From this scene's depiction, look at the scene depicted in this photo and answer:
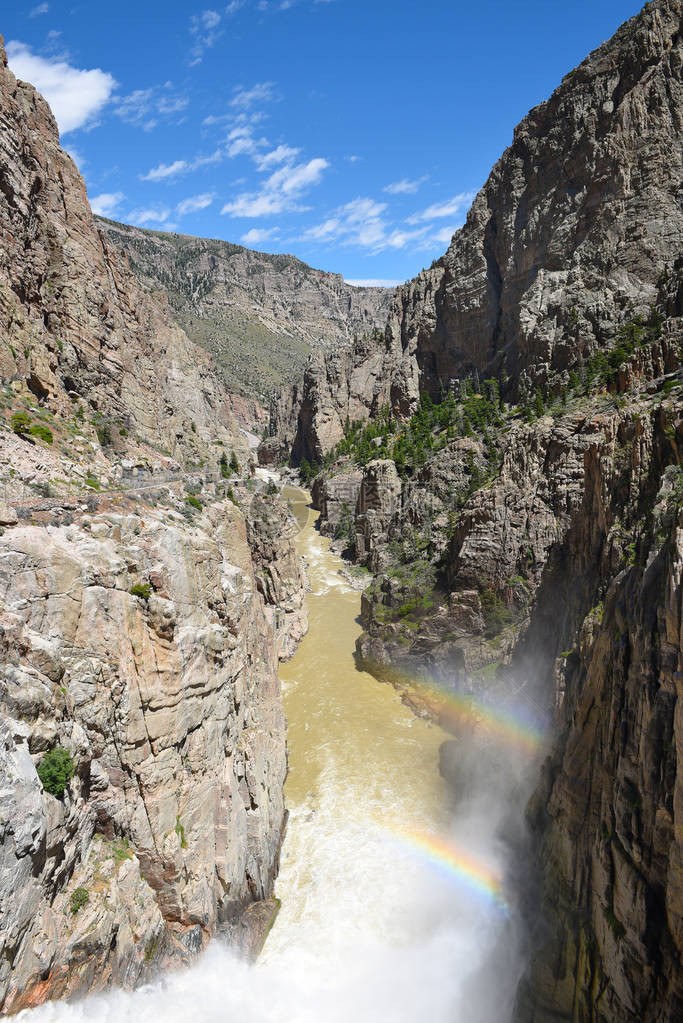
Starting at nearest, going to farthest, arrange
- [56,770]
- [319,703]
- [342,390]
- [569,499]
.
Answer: [56,770] < [569,499] < [319,703] < [342,390]

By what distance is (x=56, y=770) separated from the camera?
407 inches

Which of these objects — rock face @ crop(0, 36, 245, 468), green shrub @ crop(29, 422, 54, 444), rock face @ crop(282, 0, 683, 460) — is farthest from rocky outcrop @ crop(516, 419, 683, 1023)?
rock face @ crop(282, 0, 683, 460)

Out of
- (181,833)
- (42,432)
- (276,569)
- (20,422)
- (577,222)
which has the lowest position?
(181,833)

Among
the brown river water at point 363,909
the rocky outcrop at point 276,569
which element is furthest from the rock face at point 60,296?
the brown river water at point 363,909

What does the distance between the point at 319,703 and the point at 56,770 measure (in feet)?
77.0

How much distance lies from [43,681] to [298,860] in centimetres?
1458

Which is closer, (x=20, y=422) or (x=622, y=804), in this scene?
(x=622, y=804)

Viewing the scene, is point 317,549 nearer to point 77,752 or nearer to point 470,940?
point 470,940

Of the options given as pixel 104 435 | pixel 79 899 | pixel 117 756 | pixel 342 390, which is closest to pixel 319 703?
pixel 104 435

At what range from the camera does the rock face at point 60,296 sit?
938 inches

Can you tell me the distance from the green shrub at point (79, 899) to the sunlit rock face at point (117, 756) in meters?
0.12

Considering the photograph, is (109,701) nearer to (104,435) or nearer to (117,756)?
(117,756)

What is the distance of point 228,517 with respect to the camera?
21297mm

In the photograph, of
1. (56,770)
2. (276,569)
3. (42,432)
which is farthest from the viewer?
(276,569)
